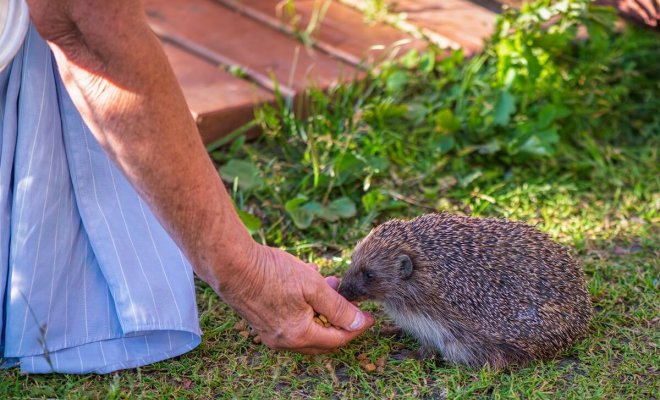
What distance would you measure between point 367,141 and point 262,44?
1179 millimetres

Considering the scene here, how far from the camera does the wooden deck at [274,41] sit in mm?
4875

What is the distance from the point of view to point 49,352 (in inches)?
130

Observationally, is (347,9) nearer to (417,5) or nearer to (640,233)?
(417,5)

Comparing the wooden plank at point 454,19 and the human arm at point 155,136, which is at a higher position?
the human arm at point 155,136

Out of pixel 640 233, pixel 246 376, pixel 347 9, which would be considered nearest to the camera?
pixel 246 376

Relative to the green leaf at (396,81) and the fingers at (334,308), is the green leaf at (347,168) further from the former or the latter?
the fingers at (334,308)

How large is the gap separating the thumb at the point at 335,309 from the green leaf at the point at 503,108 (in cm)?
189

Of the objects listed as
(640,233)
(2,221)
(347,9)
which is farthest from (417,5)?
(2,221)

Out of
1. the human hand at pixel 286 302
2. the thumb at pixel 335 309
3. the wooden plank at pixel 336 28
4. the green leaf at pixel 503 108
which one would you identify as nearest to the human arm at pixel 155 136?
the human hand at pixel 286 302

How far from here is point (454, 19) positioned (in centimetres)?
604

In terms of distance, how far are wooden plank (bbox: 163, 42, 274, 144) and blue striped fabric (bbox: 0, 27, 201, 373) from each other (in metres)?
1.15

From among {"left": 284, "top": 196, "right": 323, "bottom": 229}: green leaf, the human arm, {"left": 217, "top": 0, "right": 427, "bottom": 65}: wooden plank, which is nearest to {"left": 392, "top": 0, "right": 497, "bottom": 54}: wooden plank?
{"left": 217, "top": 0, "right": 427, "bottom": 65}: wooden plank

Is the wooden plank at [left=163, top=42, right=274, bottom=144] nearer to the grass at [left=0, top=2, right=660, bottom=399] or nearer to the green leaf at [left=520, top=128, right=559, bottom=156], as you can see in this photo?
the grass at [left=0, top=2, right=660, bottom=399]

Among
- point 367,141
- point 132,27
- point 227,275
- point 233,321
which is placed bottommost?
point 233,321
